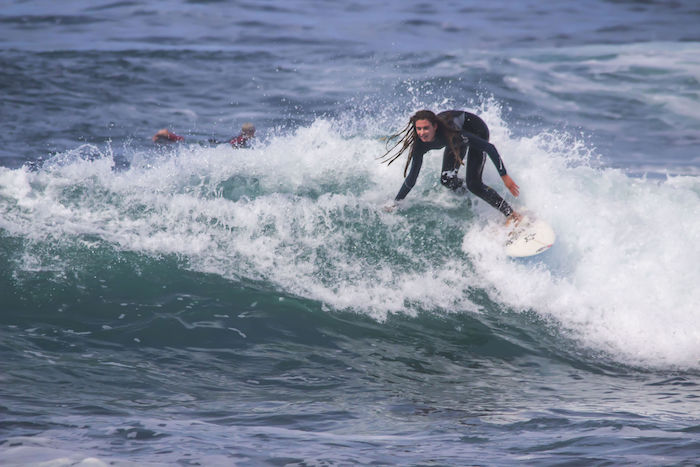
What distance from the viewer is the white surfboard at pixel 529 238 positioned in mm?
8328

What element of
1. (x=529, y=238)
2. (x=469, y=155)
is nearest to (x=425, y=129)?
(x=469, y=155)

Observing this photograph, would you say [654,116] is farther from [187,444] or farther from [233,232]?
[187,444]

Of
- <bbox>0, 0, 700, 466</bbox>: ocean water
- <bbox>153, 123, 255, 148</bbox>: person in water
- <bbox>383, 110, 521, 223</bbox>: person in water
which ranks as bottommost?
<bbox>0, 0, 700, 466</bbox>: ocean water

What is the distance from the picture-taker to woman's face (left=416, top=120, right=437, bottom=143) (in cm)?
756

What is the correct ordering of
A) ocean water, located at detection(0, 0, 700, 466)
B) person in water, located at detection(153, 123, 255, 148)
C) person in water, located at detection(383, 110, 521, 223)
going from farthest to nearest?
person in water, located at detection(153, 123, 255, 148) → person in water, located at detection(383, 110, 521, 223) → ocean water, located at detection(0, 0, 700, 466)

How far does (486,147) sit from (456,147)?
1.07 ft

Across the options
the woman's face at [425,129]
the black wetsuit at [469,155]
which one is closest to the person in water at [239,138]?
the black wetsuit at [469,155]

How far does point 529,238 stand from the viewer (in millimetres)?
8469

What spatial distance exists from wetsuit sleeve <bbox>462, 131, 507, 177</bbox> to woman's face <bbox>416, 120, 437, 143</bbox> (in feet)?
1.77

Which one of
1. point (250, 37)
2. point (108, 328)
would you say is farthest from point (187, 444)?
point (250, 37)

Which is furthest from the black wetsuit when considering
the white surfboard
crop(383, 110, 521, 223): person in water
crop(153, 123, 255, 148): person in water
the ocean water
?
crop(153, 123, 255, 148): person in water

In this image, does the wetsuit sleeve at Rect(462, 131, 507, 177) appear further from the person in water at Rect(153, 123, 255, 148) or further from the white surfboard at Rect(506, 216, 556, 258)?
the person in water at Rect(153, 123, 255, 148)

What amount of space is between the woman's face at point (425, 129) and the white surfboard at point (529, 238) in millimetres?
1693

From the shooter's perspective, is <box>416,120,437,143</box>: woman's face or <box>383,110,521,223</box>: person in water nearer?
<box>416,120,437,143</box>: woman's face
